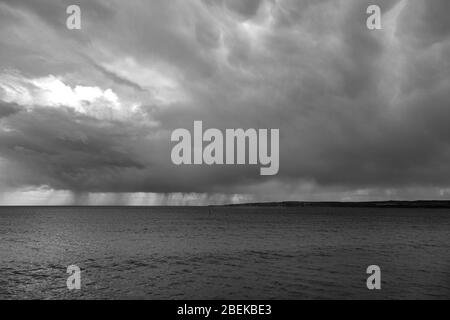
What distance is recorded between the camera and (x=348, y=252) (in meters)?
54.7

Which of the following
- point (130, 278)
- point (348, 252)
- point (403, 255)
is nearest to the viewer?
point (130, 278)

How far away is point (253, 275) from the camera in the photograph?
36594 millimetres
